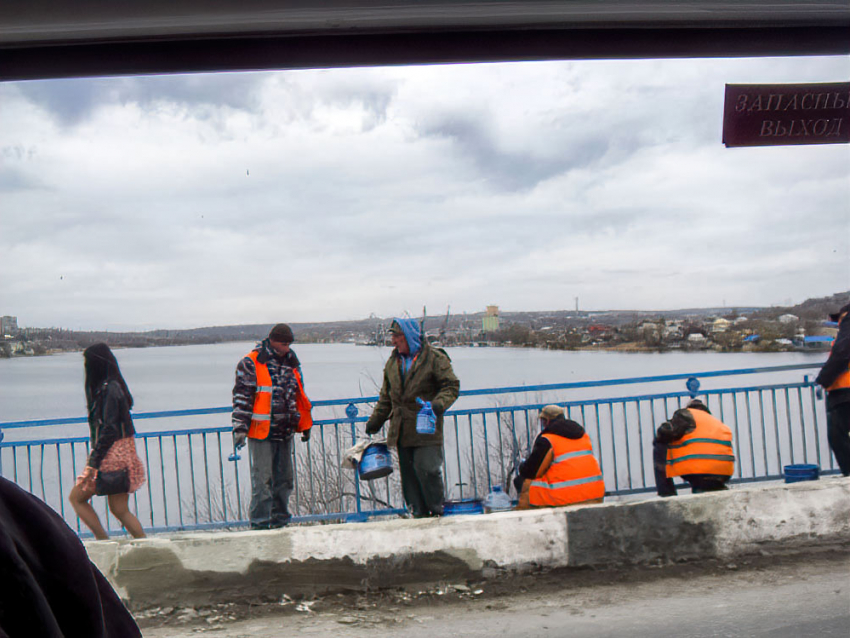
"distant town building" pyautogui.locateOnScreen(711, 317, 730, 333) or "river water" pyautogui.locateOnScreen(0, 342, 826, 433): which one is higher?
"distant town building" pyautogui.locateOnScreen(711, 317, 730, 333)

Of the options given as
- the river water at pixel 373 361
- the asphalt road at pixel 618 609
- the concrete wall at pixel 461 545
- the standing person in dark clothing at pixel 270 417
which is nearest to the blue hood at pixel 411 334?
the river water at pixel 373 361

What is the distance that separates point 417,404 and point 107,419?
96.1 inches

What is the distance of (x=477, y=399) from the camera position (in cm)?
764

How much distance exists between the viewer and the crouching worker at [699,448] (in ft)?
19.4

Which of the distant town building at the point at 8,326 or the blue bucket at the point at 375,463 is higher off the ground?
the distant town building at the point at 8,326

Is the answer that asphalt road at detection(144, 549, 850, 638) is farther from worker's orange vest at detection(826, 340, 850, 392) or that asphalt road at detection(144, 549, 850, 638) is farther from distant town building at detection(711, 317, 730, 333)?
distant town building at detection(711, 317, 730, 333)

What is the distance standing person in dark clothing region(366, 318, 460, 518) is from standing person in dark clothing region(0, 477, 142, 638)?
5.13 m

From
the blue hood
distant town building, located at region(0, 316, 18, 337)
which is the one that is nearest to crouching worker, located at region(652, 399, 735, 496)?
the blue hood

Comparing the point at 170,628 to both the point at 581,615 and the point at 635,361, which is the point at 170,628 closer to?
the point at 581,615

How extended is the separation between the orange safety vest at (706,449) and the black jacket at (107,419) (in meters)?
4.49

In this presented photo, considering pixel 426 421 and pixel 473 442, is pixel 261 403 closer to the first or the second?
pixel 426 421

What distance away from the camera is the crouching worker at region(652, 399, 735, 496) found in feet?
19.4

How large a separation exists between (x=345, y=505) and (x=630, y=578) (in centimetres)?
295

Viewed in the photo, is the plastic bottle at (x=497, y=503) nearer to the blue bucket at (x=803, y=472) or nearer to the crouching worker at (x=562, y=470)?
the crouching worker at (x=562, y=470)
